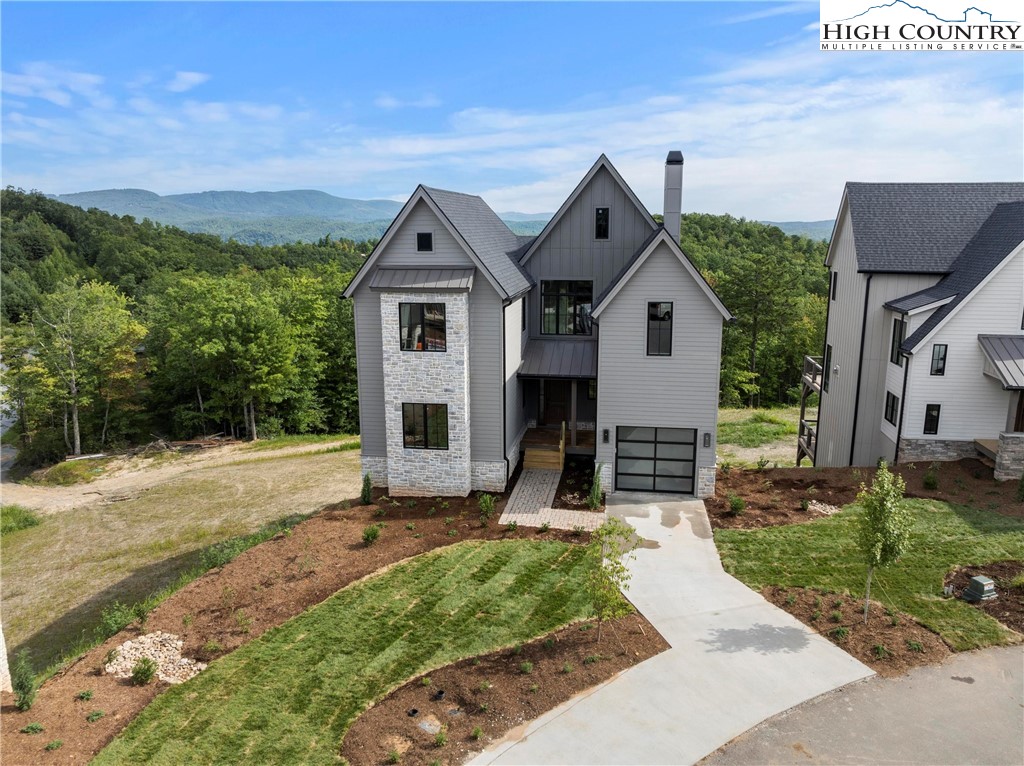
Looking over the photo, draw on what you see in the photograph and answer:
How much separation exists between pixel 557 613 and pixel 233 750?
6.44 metres

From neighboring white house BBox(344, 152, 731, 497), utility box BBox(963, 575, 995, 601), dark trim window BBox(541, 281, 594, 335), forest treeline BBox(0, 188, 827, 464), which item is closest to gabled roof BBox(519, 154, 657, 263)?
neighboring white house BBox(344, 152, 731, 497)

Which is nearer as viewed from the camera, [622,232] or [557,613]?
[557,613]

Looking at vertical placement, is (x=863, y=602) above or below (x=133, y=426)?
above

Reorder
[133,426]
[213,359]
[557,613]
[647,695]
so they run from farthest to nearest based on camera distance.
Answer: [133,426], [213,359], [557,613], [647,695]

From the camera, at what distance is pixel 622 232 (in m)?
22.8

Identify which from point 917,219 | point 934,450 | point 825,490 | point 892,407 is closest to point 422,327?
point 825,490

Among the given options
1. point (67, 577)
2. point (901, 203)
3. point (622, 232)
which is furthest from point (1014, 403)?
point (67, 577)

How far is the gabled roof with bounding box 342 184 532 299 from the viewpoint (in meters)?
18.9

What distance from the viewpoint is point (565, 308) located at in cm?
2391

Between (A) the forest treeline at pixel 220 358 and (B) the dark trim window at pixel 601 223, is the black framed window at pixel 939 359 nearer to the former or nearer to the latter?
(B) the dark trim window at pixel 601 223

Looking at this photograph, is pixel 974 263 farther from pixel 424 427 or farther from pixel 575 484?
pixel 424 427

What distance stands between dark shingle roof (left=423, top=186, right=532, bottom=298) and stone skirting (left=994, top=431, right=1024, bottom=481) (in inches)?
595

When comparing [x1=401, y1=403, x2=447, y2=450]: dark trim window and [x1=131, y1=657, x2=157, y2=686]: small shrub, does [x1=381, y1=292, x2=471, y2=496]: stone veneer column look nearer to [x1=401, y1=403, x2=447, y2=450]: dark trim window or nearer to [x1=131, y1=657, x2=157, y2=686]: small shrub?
[x1=401, y1=403, x2=447, y2=450]: dark trim window

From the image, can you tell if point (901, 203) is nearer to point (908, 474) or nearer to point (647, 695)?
point (908, 474)
